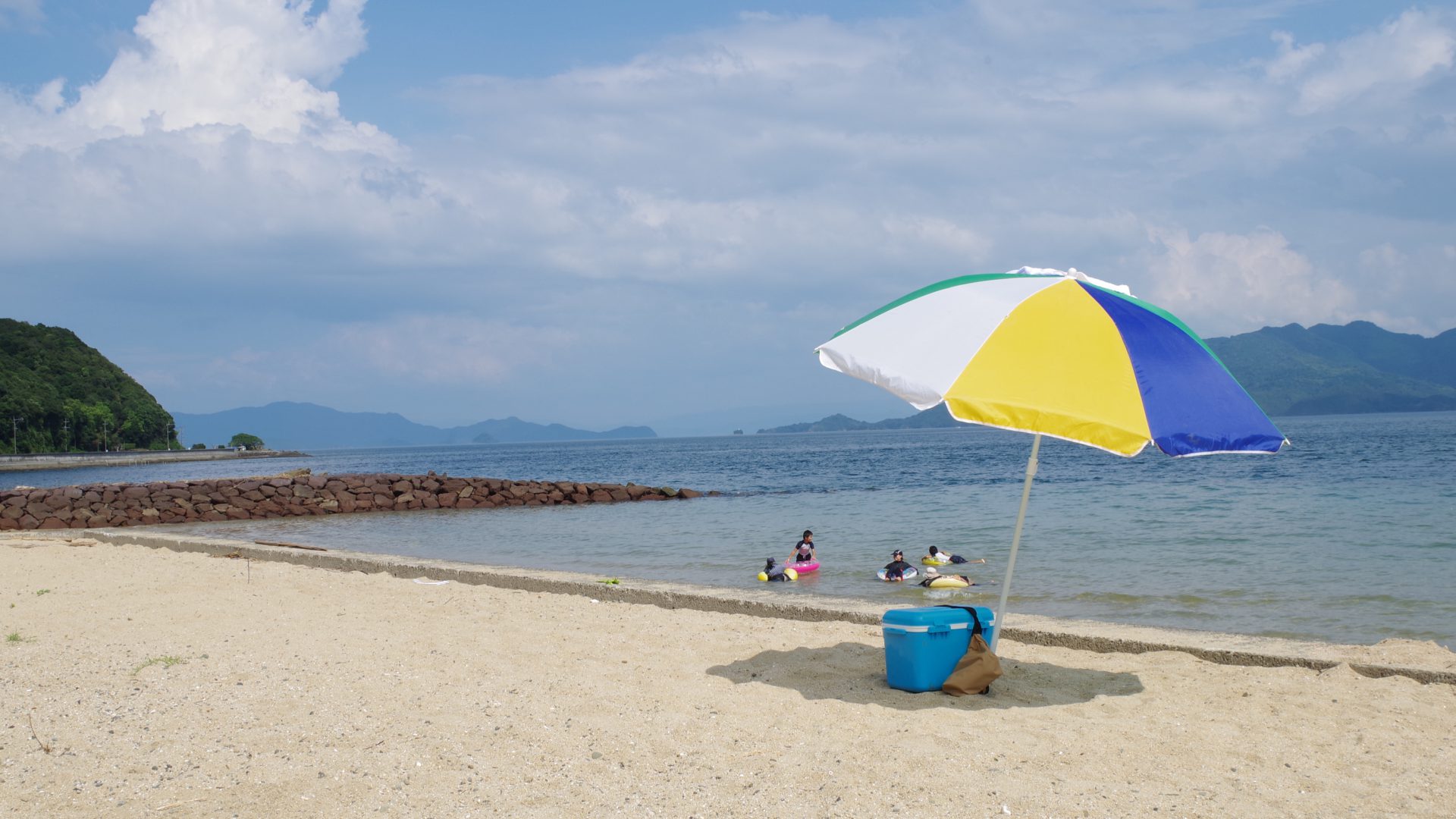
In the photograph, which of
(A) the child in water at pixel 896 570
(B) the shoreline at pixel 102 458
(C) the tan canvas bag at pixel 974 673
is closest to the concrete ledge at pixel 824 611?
(C) the tan canvas bag at pixel 974 673

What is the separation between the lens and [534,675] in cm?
602

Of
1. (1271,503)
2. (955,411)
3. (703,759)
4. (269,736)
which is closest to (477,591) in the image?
(269,736)

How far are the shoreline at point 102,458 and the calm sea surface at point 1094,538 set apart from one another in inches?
3402

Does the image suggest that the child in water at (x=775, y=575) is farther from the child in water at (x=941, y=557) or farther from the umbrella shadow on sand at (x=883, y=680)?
the umbrella shadow on sand at (x=883, y=680)

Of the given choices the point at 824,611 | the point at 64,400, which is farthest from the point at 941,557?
the point at 64,400

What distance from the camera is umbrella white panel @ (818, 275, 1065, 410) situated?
485 centimetres

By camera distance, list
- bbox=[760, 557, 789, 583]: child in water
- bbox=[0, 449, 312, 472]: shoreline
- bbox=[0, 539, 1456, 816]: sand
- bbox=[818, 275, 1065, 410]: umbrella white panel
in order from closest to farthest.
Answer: bbox=[0, 539, 1456, 816]: sand → bbox=[818, 275, 1065, 410]: umbrella white panel → bbox=[760, 557, 789, 583]: child in water → bbox=[0, 449, 312, 472]: shoreline

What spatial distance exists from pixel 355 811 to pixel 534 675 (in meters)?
2.17

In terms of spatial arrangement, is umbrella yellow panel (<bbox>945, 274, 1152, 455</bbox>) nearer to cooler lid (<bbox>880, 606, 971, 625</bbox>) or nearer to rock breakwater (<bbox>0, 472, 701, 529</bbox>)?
cooler lid (<bbox>880, 606, 971, 625</bbox>)

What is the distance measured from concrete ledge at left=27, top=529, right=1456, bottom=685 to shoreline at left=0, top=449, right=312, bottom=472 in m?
95.4

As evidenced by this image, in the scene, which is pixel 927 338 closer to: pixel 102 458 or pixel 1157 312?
pixel 1157 312

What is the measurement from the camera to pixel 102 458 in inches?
4210

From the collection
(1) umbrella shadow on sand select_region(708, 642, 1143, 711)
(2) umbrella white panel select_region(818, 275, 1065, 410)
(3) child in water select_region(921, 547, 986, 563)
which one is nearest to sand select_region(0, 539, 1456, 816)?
(1) umbrella shadow on sand select_region(708, 642, 1143, 711)

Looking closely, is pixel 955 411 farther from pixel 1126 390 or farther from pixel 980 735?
pixel 980 735
